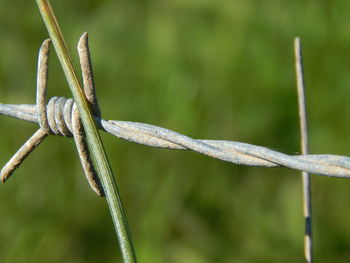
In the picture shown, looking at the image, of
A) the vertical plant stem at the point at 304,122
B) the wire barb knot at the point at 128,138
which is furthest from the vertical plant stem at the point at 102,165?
the vertical plant stem at the point at 304,122

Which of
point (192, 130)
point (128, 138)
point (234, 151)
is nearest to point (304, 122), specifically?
point (234, 151)

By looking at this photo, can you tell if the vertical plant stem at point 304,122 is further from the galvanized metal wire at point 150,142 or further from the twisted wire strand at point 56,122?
the twisted wire strand at point 56,122

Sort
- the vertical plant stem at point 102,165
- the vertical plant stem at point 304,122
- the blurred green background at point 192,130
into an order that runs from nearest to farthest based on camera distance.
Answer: the vertical plant stem at point 102,165 → the vertical plant stem at point 304,122 → the blurred green background at point 192,130

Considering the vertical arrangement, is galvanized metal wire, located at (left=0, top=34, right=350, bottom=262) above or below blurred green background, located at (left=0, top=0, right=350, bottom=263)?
below

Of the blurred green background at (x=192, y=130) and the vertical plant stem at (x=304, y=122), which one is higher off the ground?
the blurred green background at (x=192, y=130)

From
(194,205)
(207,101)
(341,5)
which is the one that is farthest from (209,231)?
(341,5)

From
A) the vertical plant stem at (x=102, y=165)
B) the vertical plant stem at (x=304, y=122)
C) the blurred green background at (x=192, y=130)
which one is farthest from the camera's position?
the blurred green background at (x=192, y=130)

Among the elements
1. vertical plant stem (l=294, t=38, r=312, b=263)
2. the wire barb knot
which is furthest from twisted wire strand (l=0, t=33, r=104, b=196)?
vertical plant stem (l=294, t=38, r=312, b=263)

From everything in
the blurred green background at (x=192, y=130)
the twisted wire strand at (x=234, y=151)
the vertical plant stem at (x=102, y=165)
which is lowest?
the vertical plant stem at (x=102, y=165)

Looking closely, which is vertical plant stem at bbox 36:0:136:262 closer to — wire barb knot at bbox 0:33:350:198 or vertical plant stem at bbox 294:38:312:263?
wire barb knot at bbox 0:33:350:198
